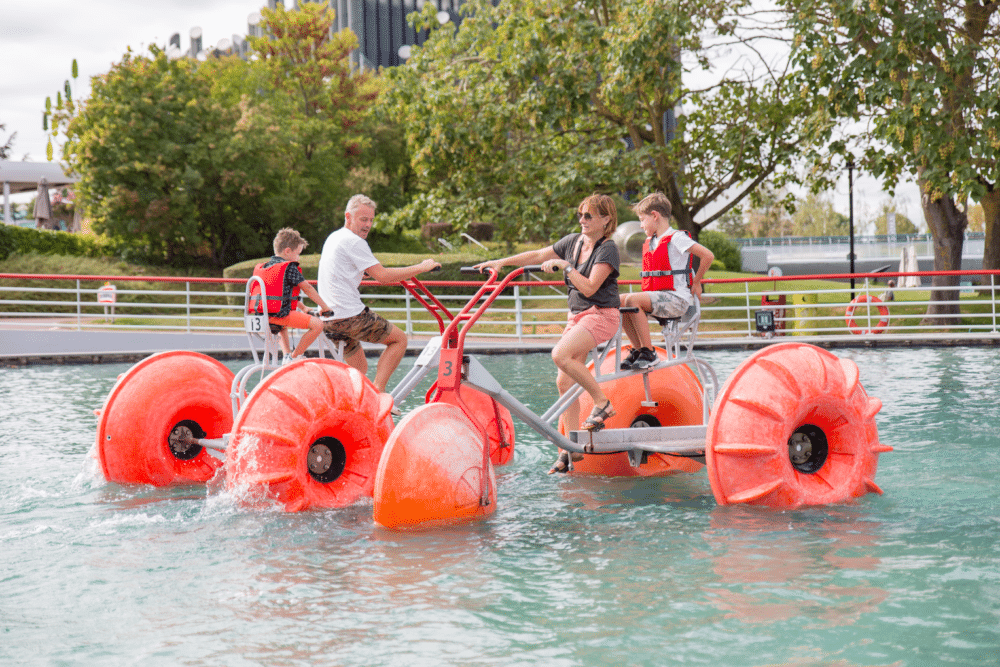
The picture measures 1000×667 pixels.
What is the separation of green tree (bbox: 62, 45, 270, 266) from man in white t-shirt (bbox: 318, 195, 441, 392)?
2754 centimetres

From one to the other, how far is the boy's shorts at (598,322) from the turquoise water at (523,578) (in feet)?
3.83

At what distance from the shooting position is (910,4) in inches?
681

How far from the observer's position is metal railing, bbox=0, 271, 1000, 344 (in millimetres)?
18428

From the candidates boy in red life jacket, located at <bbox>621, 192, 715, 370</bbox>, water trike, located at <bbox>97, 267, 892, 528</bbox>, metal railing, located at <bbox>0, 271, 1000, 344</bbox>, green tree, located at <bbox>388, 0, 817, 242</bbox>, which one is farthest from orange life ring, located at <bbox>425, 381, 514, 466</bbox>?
green tree, located at <bbox>388, 0, 817, 242</bbox>

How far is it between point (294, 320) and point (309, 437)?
1.78 metres

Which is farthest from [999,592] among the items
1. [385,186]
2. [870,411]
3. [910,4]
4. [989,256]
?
[385,186]

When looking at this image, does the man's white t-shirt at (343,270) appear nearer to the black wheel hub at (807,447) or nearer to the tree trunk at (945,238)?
the black wheel hub at (807,447)

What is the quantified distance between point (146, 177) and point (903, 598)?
1309 inches

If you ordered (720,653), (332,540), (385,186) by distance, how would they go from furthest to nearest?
1. (385,186)
2. (332,540)
3. (720,653)

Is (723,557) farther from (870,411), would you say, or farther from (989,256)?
(989,256)

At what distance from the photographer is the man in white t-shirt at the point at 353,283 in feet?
24.0

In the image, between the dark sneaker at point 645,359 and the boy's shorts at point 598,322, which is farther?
the dark sneaker at point 645,359

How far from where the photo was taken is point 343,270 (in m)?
7.36

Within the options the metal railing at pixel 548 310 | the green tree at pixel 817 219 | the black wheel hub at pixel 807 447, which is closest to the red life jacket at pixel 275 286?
the black wheel hub at pixel 807 447
